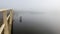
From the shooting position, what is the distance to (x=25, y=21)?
2.39 m

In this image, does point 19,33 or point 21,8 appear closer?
point 21,8

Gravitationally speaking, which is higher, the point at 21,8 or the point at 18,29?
the point at 21,8

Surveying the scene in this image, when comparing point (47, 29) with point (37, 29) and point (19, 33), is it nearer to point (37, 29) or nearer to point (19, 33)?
point (37, 29)

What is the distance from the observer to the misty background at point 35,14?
228cm

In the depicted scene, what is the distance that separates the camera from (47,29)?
2428 mm

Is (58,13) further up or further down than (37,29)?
further up

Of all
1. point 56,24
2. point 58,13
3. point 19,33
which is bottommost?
point 19,33

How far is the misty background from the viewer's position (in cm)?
228

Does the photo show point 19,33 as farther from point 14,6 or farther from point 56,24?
point 56,24

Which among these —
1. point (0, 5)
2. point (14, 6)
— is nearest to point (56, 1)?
point (14, 6)

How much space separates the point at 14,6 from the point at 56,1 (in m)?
0.92

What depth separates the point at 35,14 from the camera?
235 centimetres

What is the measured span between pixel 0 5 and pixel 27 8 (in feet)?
1.94

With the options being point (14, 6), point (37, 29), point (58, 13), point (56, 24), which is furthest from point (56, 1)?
point (14, 6)
